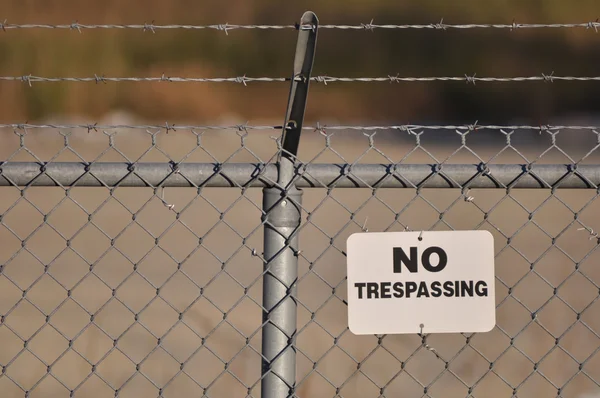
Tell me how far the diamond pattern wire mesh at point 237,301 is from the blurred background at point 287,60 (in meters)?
2.91

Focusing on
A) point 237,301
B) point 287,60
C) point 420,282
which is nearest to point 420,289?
point 420,282

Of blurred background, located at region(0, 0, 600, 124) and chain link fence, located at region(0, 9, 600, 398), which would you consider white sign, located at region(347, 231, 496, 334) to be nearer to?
chain link fence, located at region(0, 9, 600, 398)

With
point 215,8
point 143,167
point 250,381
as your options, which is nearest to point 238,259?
point 250,381

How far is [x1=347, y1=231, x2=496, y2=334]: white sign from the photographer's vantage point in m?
2.31

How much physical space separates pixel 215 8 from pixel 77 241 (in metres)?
6.61

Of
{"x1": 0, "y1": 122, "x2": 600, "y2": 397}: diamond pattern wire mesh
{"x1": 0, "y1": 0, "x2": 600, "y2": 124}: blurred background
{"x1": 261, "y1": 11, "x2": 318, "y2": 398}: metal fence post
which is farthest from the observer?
{"x1": 0, "y1": 0, "x2": 600, "y2": 124}: blurred background

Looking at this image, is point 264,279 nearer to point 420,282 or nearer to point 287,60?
point 420,282

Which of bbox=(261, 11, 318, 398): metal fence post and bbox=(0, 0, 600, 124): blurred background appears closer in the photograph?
bbox=(261, 11, 318, 398): metal fence post

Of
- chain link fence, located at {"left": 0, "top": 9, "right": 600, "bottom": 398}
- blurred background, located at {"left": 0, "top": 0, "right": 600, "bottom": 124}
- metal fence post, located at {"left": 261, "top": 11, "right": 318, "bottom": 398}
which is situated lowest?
metal fence post, located at {"left": 261, "top": 11, "right": 318, "bottom": 398}

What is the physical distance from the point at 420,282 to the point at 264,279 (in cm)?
47

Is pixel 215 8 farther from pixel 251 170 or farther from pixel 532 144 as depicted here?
pixel 251 170

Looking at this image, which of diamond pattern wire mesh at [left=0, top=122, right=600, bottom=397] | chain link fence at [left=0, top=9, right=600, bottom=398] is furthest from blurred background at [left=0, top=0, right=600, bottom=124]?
diamond pattern wire mesh at [left=0, top=122, right=600, bottom=397]

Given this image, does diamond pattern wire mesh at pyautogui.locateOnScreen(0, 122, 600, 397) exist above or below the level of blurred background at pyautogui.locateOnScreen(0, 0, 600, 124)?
below

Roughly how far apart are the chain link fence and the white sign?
0.14 m
